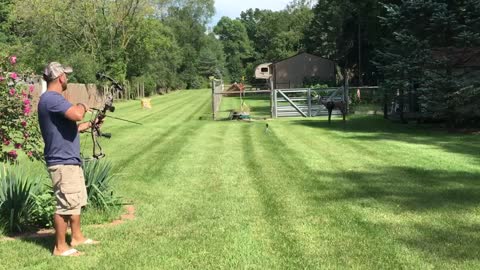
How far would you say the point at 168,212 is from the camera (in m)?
6.88

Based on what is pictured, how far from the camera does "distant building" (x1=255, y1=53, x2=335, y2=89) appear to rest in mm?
55969

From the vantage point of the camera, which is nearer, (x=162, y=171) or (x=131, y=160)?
(x=162, y=171)

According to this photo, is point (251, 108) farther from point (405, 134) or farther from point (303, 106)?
point (405, 134)

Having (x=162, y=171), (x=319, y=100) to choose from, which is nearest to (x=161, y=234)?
(x=162, y=171)

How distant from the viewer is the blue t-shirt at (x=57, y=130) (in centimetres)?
495

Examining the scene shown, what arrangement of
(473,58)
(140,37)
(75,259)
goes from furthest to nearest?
(140,37) < (473,58) < (75,259)

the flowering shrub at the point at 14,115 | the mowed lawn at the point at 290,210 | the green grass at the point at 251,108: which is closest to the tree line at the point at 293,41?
the mowed lawn at the point at 290,210

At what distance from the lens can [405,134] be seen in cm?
1620

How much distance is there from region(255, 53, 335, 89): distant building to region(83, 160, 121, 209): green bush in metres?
49.6

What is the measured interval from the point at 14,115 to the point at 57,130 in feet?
5.55

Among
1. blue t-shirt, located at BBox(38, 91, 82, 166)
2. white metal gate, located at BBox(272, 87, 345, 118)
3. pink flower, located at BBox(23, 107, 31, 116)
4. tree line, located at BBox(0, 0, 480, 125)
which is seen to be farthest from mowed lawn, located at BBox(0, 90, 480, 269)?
white metal gate, located at BBox(272, 87, 345, 118)

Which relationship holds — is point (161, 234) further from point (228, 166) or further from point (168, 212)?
point (228, 166)

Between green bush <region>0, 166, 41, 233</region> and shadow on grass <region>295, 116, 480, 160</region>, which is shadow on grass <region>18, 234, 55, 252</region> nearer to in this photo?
green bush <region>0, 166, 41, 233</region>

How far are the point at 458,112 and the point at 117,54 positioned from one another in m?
33.2
